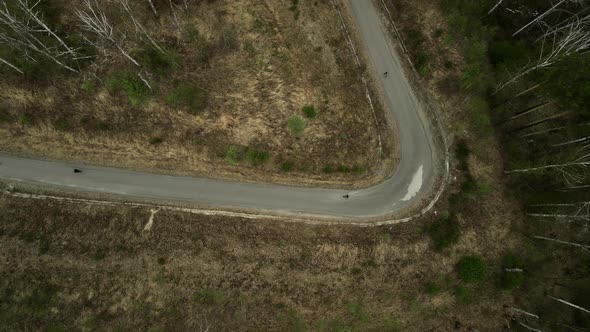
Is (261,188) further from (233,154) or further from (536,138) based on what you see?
(536,138)

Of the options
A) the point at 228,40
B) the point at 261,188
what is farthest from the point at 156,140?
the point at 228,40

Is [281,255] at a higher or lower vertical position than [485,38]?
lower

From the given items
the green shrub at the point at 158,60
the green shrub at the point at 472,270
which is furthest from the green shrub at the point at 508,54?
the green shrub at the point at 158,60

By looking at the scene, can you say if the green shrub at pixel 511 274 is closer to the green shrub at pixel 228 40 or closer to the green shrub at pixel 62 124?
the green shrub at pixel 228 40

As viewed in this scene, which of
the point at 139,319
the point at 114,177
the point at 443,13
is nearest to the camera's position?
the point at 139,319

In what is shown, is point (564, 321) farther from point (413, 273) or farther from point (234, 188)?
point (234, 188)

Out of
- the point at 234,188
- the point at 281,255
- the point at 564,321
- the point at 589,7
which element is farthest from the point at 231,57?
the point at 564,321
